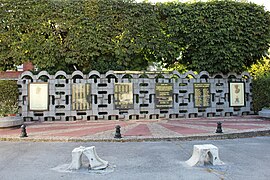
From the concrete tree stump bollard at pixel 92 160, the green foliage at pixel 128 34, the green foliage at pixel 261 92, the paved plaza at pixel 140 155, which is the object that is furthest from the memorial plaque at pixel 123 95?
the concrete tree stump bollard at pixel 92 160

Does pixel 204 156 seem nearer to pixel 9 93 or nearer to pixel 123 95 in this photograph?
pixel 123 95

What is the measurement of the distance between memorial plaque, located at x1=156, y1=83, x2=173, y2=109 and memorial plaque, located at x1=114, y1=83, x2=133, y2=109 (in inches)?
61.5

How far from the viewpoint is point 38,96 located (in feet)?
51.1

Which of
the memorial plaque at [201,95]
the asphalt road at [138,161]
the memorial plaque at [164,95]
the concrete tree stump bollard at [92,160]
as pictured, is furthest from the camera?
the memorial plaque at [201,95]

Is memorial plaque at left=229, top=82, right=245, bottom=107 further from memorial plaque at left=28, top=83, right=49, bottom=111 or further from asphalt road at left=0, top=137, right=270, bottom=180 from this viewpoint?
memorial plaque at left=28, top=83, right=49, bottom=111

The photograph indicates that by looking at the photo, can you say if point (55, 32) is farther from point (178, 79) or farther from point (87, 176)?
point (87, 176)

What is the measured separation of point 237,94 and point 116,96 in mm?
7461

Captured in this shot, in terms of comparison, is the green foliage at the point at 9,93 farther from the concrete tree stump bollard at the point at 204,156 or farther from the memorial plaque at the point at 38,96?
the concrete tree stump bollard at the point at 204,156

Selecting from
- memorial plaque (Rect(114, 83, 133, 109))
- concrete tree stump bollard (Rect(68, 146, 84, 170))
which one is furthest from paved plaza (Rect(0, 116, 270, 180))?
memorial plaque (Rect(114, 83, 133, 109))

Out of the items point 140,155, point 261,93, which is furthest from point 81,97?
point 261,93

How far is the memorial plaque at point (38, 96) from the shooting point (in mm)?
15469

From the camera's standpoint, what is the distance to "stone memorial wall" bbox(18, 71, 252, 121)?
51.1 ft

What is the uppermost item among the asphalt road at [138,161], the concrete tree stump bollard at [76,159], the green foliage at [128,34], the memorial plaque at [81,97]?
the green foliage at [128,34]

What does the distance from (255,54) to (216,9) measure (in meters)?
3.74
